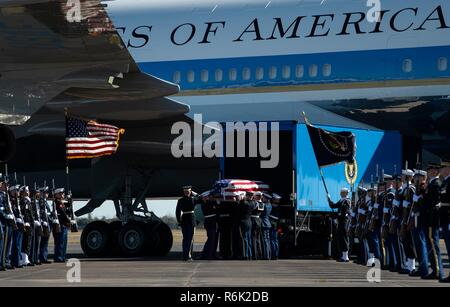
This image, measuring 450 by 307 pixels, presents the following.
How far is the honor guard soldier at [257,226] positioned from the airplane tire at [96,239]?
346 cm

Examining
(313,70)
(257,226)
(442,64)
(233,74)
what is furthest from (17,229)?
(442,64)

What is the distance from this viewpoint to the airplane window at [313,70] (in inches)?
859

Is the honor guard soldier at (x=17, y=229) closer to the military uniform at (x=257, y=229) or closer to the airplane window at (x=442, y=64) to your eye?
the military uniform at (x=257, y=229)

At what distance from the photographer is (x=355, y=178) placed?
72.3ft

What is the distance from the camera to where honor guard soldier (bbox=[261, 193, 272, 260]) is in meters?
21.0

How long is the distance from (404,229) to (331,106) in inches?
236

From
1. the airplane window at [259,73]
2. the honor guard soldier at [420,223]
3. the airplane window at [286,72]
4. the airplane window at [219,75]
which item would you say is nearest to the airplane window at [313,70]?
the airplane window at [286,72]

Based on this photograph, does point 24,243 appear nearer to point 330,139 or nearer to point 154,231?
point 154,231

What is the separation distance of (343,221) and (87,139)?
5224 mm

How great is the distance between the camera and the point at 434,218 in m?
14.7

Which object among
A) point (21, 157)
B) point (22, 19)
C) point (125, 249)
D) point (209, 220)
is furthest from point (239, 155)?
point (22, 19)

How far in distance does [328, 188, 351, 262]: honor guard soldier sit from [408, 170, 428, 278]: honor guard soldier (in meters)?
5.16

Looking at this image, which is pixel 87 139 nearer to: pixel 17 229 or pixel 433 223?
pixel 17 229

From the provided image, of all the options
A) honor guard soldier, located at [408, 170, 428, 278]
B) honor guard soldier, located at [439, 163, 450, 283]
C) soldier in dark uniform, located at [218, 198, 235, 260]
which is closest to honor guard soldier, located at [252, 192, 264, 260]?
soldier in dark uniform, located at [218, 198, 235, 260]
